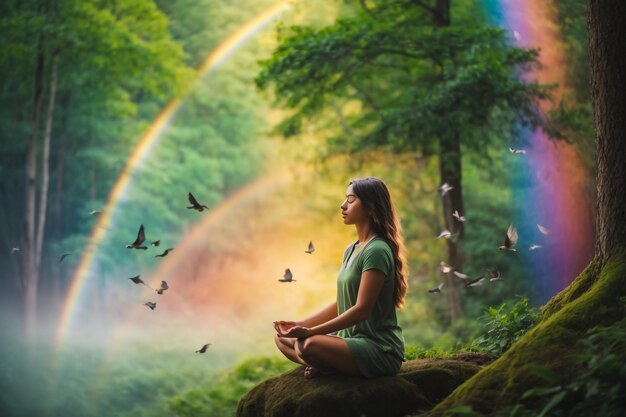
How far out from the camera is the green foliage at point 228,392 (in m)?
11.5

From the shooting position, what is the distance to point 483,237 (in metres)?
14.4

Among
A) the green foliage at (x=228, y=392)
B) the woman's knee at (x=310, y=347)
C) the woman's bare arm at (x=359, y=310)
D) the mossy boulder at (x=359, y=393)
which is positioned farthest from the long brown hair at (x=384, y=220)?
the green foliage at (x=228, y=392)

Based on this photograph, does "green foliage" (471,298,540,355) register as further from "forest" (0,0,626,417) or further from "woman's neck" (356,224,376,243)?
"woman's neck" (356,224,376,243)

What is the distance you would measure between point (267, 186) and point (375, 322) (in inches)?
940

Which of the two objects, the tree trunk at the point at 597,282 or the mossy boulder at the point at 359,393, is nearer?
the tree trunk at the point at 597,282

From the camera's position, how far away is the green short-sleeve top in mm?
4168

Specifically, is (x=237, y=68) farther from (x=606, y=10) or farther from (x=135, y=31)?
(x=606, y=10)

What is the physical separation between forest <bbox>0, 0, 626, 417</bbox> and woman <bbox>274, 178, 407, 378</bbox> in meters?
0.45

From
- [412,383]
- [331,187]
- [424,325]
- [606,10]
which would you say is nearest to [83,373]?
[424,325]

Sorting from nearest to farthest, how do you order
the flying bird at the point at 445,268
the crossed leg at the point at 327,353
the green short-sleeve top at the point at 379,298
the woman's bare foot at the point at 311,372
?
the crossed leg at the point at 327,353, the green short-sleeve top at the point at 379,298, the woman's bare foot at the point at 311,372, the flying bird at the point at 445,268

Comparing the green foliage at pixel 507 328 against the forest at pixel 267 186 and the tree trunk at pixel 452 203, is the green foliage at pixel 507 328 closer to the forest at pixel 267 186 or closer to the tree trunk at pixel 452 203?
the forest at pixel 267 186

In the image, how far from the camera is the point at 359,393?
3.98 metres

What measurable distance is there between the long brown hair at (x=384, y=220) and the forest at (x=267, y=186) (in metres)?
0.64

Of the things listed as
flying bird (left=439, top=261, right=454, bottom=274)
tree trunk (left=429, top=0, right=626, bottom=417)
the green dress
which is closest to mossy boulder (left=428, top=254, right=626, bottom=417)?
tree trunk (left=429, top=0, right=626, bottom=417)
